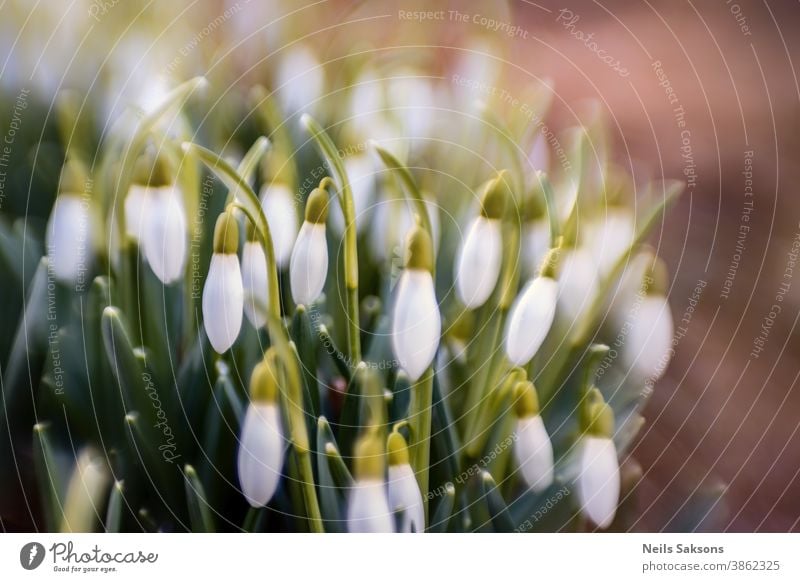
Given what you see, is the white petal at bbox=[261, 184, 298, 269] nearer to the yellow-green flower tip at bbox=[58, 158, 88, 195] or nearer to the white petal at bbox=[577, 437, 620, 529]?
the yellow-green flower tip at bbox=[58, 158, 88, 195]

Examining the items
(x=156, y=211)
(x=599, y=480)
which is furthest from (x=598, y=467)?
(x=156, y=211)

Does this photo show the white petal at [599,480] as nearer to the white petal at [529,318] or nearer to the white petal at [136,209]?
the white petal at [529,318]

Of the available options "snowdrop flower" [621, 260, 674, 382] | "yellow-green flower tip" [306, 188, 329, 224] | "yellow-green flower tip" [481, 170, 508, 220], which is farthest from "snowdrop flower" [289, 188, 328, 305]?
"snowdrop flower" [621, 260, 674, 382]

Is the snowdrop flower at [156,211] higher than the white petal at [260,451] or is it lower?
higher

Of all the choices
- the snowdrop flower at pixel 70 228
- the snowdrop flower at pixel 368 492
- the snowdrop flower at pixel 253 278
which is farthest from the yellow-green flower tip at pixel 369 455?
the snowdrop flower at pixel 70 228

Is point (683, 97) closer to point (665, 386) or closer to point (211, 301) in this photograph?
point (665, 386)
